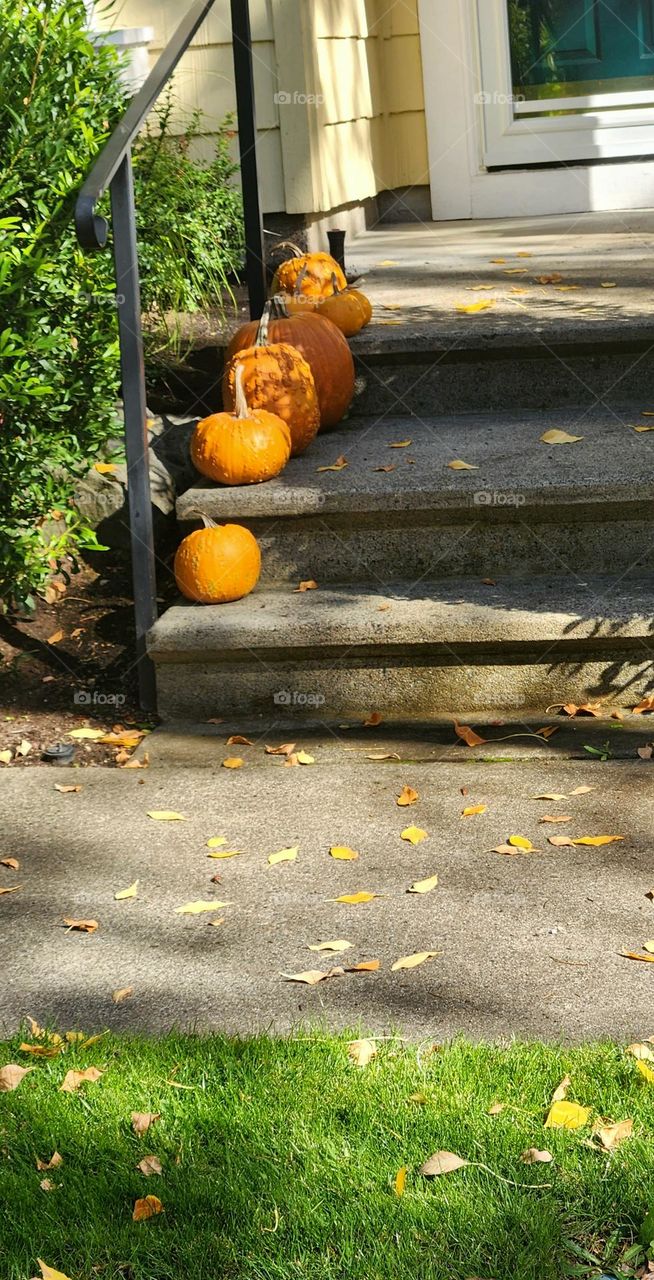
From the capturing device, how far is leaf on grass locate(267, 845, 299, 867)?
3.21m

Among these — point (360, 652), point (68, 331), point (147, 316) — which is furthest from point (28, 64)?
point (360, 652)

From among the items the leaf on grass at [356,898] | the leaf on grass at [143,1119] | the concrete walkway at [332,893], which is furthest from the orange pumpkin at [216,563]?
the leaf on grass at [143,1119]

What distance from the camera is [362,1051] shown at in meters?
2.39

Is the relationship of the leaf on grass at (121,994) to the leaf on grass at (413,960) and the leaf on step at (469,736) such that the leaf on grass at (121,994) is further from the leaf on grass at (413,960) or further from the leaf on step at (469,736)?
the leaf on step at (469,736)

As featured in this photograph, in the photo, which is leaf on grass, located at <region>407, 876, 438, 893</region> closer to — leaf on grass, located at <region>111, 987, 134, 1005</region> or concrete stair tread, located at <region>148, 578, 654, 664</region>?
leaf on grass, located at <region>111, 987, 134, 1005</region>

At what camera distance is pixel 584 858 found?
307 cm

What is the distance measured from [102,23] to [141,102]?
255cm

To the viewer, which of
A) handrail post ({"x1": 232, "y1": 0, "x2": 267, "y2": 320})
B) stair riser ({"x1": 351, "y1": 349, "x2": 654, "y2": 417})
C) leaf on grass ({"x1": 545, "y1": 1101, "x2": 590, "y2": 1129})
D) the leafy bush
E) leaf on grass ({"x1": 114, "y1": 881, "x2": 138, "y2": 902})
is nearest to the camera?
leaf on grass ({"x1": 545, "y1": 1101, "x2": 590, "y2": 1129})

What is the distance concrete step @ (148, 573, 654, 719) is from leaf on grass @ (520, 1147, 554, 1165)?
6.40 ft

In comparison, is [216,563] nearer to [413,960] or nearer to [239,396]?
[239,396]

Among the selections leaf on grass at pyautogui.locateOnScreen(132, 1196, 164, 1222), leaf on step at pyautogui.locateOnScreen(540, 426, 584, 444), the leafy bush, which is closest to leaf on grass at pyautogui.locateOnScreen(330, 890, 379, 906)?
leaf on grass at pyautogui.locateOnScreen(132, 1196, 164, 1222)

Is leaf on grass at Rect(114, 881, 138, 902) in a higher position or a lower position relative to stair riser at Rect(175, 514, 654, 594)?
lower

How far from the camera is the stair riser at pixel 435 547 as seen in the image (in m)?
4.22

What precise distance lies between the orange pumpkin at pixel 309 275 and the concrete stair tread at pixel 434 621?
1940 millimetres
